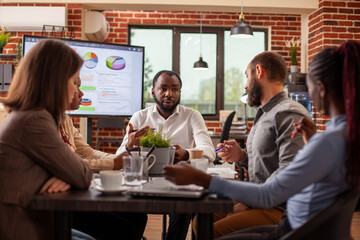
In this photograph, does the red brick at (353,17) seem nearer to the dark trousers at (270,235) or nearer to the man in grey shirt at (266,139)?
the man in grey shirt at (266,139)

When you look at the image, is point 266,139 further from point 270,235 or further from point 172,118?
point 172,118

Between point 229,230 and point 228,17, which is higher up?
point 228,17

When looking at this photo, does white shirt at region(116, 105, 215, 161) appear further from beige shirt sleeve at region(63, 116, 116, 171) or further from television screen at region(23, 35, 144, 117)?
beige shirt sleeve at region(63, 116, 116, 171)

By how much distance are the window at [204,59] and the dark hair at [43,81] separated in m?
5.36

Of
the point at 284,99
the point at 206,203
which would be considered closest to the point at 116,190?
the point at 206,203

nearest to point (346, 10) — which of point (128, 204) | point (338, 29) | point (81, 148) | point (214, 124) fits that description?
point (338, 29)

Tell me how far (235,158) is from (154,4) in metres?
3.13

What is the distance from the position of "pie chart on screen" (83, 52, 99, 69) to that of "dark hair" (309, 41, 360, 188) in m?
2.17

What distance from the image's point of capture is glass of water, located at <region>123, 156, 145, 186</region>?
4.43ft

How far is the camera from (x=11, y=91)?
4.26 feet

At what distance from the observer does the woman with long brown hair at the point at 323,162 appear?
3.43 feet

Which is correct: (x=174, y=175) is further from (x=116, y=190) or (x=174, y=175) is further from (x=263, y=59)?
(x=263, y=59)

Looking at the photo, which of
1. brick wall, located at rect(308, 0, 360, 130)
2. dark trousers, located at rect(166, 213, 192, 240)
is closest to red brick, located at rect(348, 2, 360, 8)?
brick wall, located at rect(308, 0, 360, 130)

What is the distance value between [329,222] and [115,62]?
2.36 m
